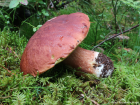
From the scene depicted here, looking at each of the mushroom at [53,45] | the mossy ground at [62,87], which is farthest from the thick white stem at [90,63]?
the mushroom at [53,45]

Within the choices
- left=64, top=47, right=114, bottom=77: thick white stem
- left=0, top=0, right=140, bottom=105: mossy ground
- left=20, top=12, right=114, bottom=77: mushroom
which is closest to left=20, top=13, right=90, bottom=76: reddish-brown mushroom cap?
left=20, top=12, right=114, bottom=77: mushroom

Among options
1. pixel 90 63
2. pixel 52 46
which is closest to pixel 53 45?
pixel 52 46

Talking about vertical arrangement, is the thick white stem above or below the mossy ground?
above

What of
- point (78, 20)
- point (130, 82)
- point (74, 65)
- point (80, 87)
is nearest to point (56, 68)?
point (74, 65)

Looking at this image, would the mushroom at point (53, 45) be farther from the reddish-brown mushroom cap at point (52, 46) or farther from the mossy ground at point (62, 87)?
the mossy ground at point (62, 87)

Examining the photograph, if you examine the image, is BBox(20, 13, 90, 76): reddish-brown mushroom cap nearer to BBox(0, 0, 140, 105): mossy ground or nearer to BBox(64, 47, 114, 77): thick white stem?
BBox(0, 0, 140, 105): mossy ground
